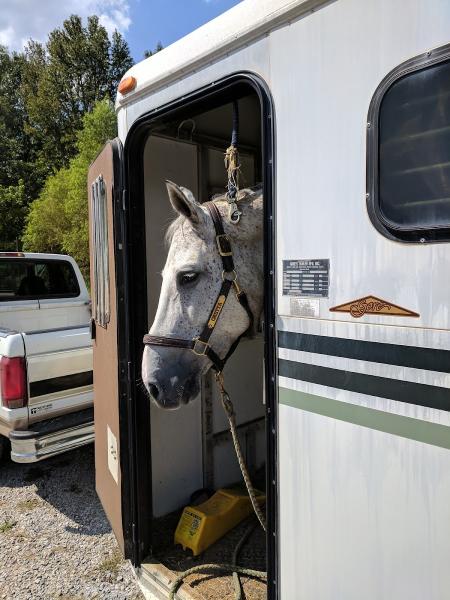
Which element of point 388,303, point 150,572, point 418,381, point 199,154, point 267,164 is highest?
point 199,154

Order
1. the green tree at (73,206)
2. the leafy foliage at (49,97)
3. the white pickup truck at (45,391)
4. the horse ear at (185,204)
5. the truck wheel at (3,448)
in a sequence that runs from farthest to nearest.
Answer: the leafy foliage at (49,97), the green tree at (73,206), the truck wheel at (3,448), the white pickup truck at (45,391), the horse ear at (185,204)

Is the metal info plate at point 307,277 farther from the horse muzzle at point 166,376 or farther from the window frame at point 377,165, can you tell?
the horse muzzle at point 166,376

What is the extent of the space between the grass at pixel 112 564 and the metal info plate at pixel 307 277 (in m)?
2.48

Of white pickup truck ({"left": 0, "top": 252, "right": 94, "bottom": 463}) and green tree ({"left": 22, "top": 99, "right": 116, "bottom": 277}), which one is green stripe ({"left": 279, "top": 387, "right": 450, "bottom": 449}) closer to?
white pickup truck ({"left": 0, "top": 252, "right": 94, "bottom": 463})

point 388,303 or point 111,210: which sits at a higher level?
point 111,210

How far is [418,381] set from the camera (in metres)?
1.37

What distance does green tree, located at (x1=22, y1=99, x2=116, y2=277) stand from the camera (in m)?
21.4

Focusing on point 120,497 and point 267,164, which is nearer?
point 267,164

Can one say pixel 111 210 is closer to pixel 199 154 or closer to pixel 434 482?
pixel 199 154

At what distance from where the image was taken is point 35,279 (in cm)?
612

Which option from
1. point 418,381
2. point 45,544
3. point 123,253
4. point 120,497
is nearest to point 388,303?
point 418,381

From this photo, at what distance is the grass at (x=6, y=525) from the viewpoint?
361 cm

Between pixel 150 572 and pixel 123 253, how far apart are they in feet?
6.00

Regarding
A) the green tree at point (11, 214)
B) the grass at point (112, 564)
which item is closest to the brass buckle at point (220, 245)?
the grass at point (112, 564)
